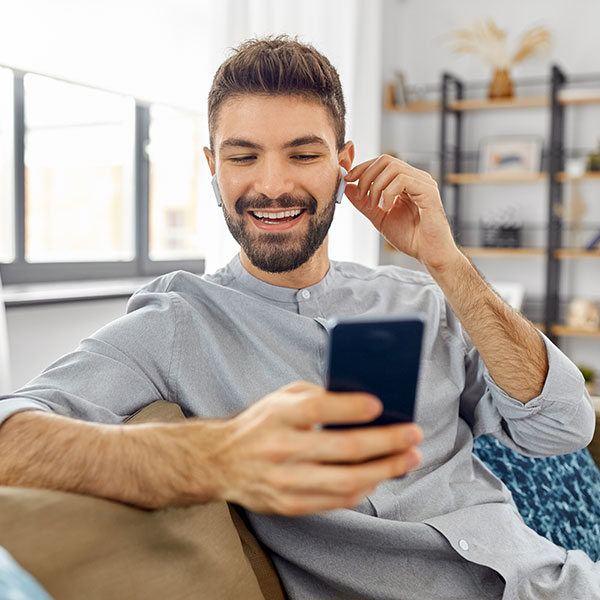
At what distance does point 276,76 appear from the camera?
131cm

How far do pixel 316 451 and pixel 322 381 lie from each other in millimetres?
596

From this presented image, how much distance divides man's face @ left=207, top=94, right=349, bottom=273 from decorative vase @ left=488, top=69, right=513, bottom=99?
316 centimetres

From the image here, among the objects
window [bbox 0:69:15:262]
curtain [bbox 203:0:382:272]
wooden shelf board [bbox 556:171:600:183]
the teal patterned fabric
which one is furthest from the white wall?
the teal patterned fabric

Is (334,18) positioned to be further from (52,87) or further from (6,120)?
(6,120)

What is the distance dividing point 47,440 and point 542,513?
3.09 ft

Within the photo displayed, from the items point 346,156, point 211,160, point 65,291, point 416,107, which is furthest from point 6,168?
point 416,107

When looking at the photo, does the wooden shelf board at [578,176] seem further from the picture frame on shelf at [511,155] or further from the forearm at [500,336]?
the forearm at [500,336]

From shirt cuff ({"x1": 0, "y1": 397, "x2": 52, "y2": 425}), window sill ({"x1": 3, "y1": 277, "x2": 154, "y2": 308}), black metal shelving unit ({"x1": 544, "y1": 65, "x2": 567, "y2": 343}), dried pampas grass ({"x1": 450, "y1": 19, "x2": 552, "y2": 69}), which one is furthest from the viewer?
dried pampas grass ({"x1": 450, "y1": 19, "x2": 552, "y2": 69})

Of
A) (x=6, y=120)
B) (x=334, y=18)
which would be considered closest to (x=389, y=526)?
(x=6, y=120)

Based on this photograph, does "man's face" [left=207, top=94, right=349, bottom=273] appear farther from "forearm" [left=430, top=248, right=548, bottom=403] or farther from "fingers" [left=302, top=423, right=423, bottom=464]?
"fingers" [left=302, top=423, right=423, bottom=464]

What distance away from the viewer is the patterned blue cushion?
54.8 inches

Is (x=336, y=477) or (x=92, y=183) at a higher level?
(x=92, y=183)

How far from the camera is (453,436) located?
4.29 ft

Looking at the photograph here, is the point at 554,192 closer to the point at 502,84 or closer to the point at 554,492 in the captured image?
the point at 502,84
